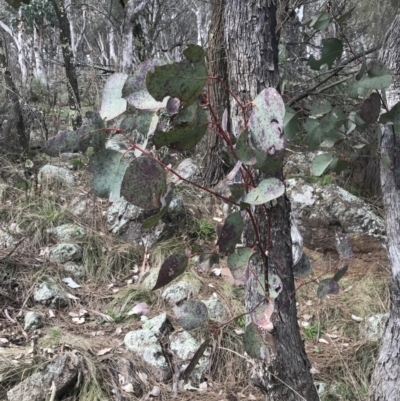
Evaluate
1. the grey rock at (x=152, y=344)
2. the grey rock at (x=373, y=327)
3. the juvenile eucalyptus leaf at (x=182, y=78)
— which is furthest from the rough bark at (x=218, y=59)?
the juvenile eucalyptus leaf at (x=182, y=78)

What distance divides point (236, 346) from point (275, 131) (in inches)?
78.1

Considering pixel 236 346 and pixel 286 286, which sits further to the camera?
pixel 236 346

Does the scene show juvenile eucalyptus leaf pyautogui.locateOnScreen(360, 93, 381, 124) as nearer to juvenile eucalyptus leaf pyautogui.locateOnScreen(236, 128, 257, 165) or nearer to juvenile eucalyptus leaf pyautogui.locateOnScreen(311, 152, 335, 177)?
juvenile eucalyptus leaf pyautogui.locateOnScreen(311, 152, 335, 177)

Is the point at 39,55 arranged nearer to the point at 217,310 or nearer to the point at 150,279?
the point at 150,279

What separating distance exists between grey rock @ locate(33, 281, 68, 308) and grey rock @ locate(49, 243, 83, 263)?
0.90 ft

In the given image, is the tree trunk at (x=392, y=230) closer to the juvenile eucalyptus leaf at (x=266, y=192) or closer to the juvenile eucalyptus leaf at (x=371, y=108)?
the juvenile eucalyptus leaf at (x=371, y=108)

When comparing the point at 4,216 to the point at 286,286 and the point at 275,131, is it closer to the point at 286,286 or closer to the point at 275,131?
the point at 286,286

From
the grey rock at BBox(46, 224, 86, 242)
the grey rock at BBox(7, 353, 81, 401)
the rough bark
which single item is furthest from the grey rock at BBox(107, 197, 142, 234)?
the grey rock at BBox(7, 353, 81, 401)

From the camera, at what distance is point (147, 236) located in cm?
332

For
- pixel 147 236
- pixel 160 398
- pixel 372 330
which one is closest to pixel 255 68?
pixel 160 398

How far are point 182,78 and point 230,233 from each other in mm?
267

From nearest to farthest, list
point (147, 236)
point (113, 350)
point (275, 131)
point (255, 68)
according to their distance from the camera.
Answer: point (275, 131) < point (255, 68) < point (113, 350) < point (147, 236)

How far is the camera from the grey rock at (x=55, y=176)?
3.81m

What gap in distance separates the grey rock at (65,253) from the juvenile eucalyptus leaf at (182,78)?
2.76 m
